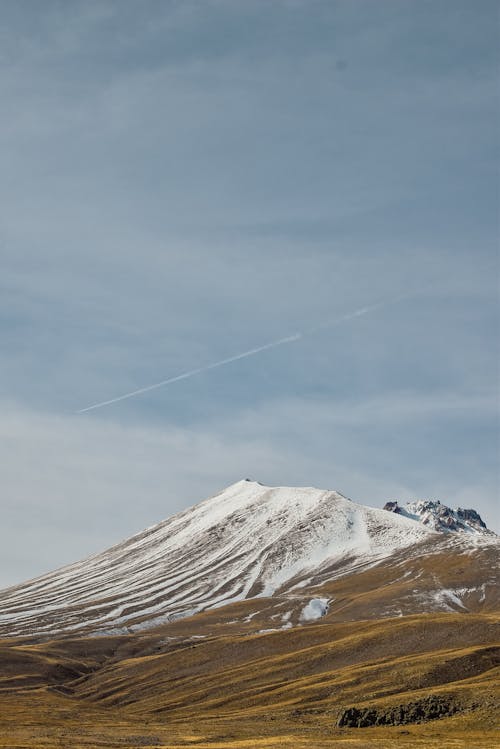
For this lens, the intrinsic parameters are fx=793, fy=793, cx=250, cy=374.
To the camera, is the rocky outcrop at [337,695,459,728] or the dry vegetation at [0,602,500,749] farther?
the rocky outcrop at [337,695,459,728]

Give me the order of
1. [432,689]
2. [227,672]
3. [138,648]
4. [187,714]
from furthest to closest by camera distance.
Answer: [138,648] < [227,672] < [187,714] < [432,689]

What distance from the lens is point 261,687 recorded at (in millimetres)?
133375

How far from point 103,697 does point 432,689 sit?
69.2 m

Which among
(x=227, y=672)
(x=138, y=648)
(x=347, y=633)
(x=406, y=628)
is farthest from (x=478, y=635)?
(x=138, y=648)

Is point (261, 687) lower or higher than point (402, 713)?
higher

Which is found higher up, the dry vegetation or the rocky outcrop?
the dry vegetation

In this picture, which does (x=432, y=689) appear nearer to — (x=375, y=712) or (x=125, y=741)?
(x=375, y=712)

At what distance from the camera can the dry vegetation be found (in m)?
92.2

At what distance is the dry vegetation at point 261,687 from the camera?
Result: 9219 centimetres

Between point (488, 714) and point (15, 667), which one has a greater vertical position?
point (15, 667)

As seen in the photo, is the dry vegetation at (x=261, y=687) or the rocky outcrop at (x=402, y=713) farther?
the rocky outcrop at (x=402, y=713)

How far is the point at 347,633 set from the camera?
169500 millimetres

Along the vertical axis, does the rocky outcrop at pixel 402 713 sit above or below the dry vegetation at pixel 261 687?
below

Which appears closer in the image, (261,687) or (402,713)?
(402,713)
